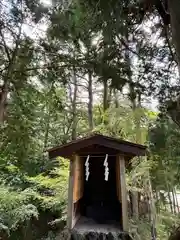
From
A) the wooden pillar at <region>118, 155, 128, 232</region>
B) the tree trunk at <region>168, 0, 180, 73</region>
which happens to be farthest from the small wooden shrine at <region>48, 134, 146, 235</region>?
the tree trunk at <region>168, 0, 180, 73</region>

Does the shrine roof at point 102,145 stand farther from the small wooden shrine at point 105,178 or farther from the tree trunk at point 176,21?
the tree trunk at point 176,21

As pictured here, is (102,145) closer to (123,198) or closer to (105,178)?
(105,178)

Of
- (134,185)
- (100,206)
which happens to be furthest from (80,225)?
(134,185)

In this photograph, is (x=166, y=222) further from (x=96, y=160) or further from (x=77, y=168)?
(x=77, y=168)

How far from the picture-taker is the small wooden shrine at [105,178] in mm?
3844

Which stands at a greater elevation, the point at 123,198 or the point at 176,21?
the point at 176,21

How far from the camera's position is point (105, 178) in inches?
166

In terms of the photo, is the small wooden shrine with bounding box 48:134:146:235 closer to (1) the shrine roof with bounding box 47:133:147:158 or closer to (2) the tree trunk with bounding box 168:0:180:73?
(1) the shrine roof with bounding box 47:133:147:158

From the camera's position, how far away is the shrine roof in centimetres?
382

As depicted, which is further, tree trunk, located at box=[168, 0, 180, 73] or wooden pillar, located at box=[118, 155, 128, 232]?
wooden pillar, located at box=[118, 155, 128, 232]

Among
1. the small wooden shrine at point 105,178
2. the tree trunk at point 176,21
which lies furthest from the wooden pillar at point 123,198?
the tree trunk at point 176,21

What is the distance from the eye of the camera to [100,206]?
17.9 ft

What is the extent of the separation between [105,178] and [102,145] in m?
0.70

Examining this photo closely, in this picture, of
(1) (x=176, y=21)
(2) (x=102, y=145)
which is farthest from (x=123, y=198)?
(1) (x=176, y=21)
